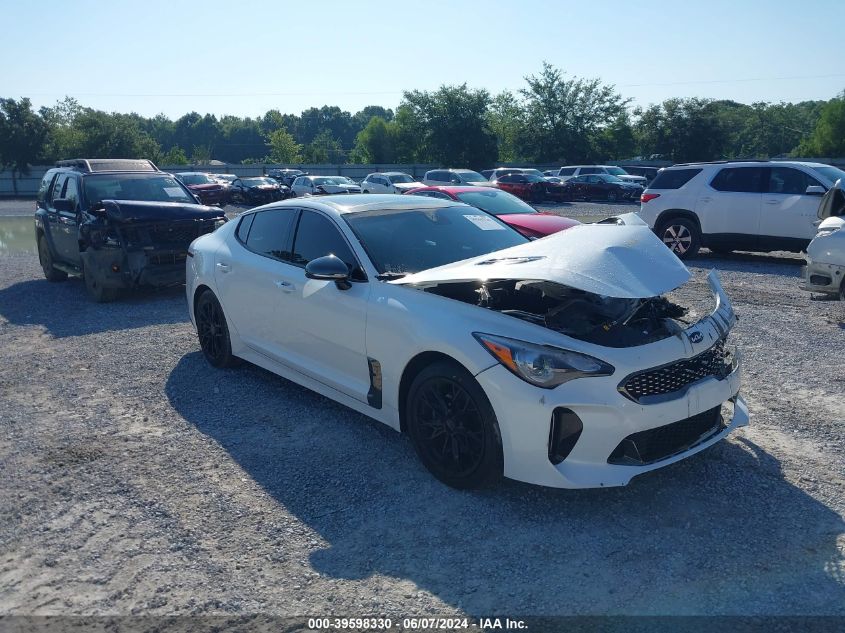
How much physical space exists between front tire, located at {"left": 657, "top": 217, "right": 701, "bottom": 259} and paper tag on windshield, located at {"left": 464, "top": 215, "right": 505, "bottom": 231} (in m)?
7.84

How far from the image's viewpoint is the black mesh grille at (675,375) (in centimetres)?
363

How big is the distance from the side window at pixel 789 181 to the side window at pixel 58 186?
11.3 metres

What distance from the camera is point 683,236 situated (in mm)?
12539

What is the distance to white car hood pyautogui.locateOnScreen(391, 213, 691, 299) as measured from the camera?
12.3 feet

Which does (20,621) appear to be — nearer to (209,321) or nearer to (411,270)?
(411,270)

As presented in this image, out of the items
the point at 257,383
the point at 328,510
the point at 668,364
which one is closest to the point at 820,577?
the point at 668,364

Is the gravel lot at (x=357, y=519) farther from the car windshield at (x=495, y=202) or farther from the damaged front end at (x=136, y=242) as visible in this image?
the car windshield at (x=495, y=202)

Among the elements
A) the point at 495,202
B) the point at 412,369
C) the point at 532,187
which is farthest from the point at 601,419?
the point at 532,187

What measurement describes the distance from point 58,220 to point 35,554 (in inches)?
333

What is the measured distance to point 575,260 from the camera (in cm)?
396

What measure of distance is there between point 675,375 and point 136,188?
9326 mm

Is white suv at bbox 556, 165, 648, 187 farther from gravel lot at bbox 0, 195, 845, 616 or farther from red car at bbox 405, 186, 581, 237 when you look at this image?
gravel lot at bbox 0, 195, 845, 616

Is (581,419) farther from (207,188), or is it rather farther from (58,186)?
(207,188)

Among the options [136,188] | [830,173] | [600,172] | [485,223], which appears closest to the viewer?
[485,223]
